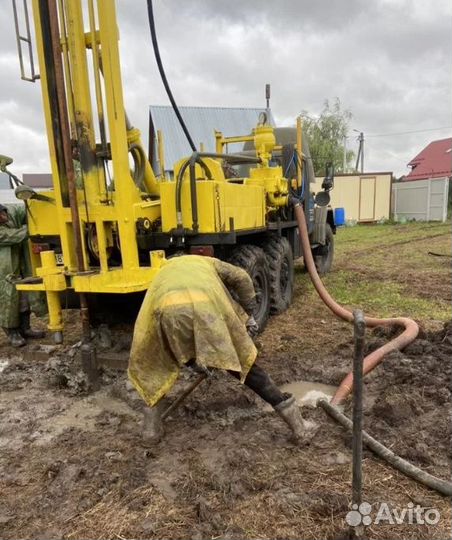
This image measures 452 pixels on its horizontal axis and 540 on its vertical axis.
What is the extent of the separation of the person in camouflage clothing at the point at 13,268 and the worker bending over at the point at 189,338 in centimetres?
268

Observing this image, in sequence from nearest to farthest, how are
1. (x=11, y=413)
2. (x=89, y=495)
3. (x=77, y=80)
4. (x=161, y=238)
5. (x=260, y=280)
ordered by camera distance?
(x=89, y=495)
(x=11, y=413)
(x=77, y=80)
(x=161, y=238)
(x=260, y=280)

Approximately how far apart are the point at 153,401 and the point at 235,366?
57 cm

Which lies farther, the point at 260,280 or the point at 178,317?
the point at 260,280

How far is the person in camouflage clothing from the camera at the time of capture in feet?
15.8

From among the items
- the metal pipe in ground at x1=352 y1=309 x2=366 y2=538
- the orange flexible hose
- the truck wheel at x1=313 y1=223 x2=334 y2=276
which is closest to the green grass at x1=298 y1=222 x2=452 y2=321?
the truck wheel at x1=313 y1=223 x2=334 y2=276

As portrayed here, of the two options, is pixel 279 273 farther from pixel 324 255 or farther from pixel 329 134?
pixel 329 134

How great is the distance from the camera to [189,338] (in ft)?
8.71

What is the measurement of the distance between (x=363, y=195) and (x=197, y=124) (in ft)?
27.9

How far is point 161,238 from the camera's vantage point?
14.3ft

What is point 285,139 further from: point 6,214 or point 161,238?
point 6,214

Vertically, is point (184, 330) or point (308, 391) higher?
point (184, 330)

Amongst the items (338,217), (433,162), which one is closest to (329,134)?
(433,162)

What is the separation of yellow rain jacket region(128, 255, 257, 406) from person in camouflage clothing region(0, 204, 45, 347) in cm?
269

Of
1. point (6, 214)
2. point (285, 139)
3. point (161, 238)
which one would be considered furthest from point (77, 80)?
point (285, 139)
